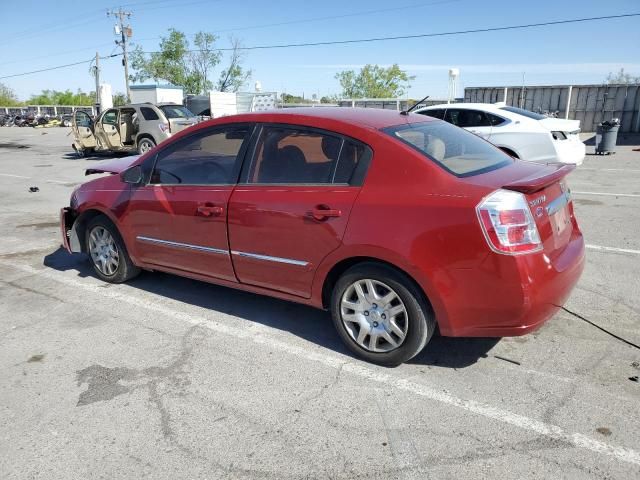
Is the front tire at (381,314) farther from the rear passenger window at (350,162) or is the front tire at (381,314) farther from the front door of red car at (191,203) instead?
the front door of red car at (191,203)

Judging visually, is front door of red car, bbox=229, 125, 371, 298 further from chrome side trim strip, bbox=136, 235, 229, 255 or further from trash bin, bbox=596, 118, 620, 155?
trash bin, bbox=596, 118, 620, 155

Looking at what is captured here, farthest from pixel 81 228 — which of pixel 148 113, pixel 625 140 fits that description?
pixel 625 140

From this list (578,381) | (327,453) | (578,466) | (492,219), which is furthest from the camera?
(578,381)

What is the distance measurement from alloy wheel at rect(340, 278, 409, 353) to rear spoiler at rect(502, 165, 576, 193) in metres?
0.94

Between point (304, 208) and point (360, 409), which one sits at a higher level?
point (304, 208)

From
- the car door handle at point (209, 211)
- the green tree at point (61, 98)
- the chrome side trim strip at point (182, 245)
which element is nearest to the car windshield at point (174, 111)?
the chrome side trim strip at point (182, 245)

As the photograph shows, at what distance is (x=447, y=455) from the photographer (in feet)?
8.39

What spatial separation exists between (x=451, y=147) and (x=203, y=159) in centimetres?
192

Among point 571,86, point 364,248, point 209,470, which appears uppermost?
point 571,86

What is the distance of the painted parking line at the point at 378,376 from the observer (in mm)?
2602

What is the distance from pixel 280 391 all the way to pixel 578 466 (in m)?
1.63

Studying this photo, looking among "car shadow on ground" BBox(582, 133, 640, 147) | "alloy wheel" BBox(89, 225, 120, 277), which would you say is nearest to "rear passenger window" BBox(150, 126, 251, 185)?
"alloy wheel" BBox(89, 225, 120, 277)

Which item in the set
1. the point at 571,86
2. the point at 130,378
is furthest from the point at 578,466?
the point at 571,86

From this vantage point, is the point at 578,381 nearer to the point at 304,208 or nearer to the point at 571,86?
the point at 304,208
